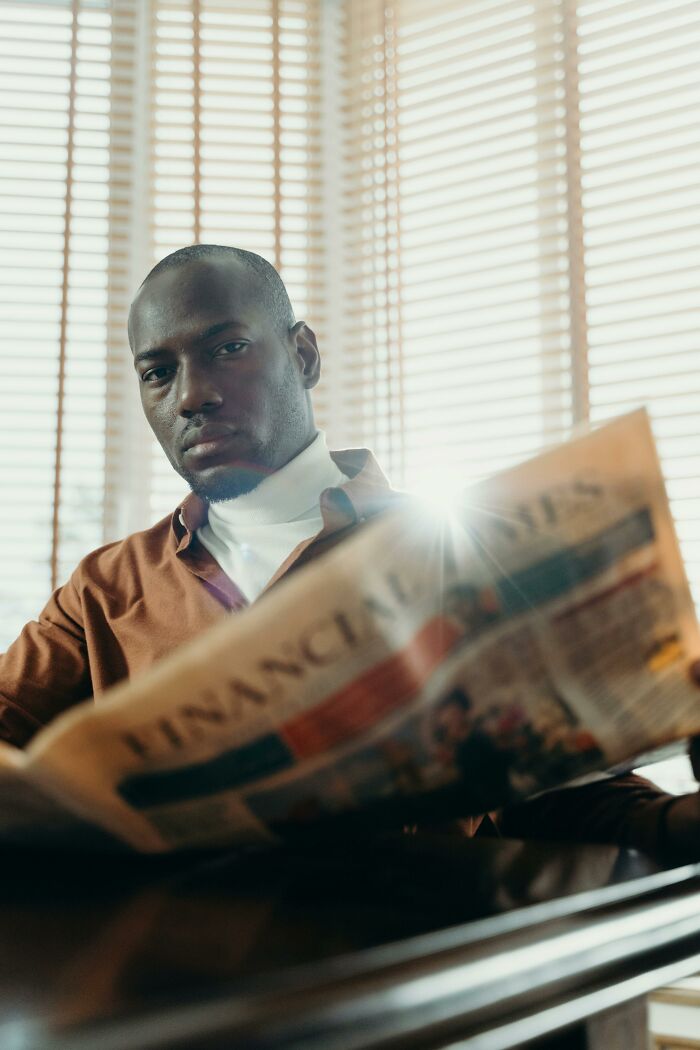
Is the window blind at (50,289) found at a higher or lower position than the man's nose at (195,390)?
higher

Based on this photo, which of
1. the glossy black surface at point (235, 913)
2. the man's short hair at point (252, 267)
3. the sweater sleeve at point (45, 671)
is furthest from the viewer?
the man's short hair at point (252, 267)

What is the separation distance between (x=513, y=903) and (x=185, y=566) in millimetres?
943

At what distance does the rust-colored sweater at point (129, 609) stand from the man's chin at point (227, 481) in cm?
4

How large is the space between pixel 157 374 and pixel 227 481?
0.18 metres

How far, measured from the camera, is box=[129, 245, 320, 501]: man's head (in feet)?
4.37

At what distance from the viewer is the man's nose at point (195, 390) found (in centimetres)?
131

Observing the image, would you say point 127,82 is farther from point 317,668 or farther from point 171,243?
point 317,668

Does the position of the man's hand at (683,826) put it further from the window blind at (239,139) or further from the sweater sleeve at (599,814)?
the window blind at (239,139)

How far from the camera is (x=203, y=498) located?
140 centimetres

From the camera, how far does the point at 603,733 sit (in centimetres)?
51

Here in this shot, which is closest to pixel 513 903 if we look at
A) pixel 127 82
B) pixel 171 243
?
pixel 171 243

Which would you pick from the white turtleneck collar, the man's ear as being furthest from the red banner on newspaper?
the man's ear

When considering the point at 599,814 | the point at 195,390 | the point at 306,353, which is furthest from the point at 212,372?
the point at 599,814

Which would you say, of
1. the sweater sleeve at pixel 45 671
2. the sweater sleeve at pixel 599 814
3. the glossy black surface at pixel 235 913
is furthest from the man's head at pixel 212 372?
the glossy black surface at pixel 235 913
